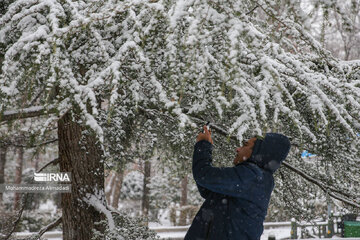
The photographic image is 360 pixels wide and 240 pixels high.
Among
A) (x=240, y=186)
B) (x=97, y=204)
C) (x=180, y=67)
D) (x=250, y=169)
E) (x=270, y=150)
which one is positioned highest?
(x=180, y=67)

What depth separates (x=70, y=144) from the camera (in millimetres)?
4809

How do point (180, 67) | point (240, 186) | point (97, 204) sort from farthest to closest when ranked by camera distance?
point (97, 204) < point (240, 186) < point (180, 67)

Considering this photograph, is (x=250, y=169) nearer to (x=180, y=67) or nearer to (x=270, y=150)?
(x=270, y=150)

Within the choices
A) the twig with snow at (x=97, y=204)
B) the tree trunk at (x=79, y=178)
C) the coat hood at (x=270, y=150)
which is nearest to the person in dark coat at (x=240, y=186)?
the coat hood at (x=270, y=150)

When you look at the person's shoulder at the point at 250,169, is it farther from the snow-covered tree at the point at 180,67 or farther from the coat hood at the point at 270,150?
the snow-covered tree at the point at 180,67

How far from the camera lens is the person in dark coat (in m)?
2.68

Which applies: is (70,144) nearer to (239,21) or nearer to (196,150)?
(196,150)

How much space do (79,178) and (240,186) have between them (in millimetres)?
2934

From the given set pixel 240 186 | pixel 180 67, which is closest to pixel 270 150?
pixel 240 186

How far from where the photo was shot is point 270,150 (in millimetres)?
2752

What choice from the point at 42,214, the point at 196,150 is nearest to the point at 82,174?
the point at 196,150

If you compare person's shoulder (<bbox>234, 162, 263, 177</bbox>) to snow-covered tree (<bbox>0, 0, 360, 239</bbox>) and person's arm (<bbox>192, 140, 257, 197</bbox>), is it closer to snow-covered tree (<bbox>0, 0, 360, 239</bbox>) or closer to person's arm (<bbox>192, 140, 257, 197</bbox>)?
person's arm (<bbox>192, 140, 257, 197</bbox>)

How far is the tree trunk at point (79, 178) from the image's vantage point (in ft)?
15.5

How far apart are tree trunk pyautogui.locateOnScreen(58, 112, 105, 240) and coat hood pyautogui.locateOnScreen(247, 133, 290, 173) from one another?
269 cm
